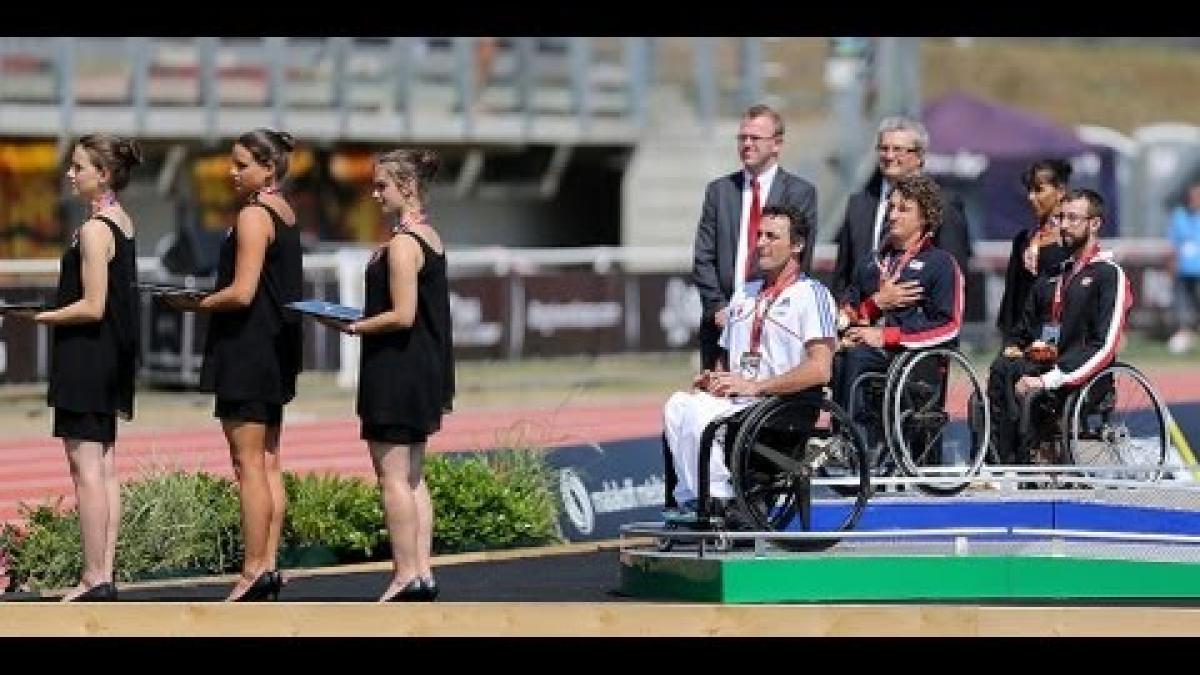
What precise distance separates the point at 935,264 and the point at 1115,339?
0.86m

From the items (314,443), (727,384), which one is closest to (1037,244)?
(727,384)

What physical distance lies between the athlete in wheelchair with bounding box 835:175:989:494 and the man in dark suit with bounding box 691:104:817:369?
50cm

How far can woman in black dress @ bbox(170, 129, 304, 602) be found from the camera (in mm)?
11188

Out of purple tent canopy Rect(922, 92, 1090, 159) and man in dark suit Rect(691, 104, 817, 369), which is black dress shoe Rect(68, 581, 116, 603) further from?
purple tent canopy Rect(922, 92, 1090, 159)

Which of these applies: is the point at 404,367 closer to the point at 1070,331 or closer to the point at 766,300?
the point at 766,300

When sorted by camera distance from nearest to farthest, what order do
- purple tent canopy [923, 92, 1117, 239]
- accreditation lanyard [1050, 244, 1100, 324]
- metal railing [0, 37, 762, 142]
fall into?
accreditation lanyard [1050, 244, 1100, 324] < metal railing [0, 37, 762, 142] < purple tent canopy [923, 92, 1117, 239]

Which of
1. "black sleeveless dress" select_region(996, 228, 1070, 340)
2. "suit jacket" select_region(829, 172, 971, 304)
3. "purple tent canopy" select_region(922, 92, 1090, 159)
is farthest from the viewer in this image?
"purple tent canopy" select_region(922, 92, 1090, 159)

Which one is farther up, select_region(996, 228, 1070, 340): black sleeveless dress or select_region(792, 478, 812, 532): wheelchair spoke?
select_region(996, 228, 1070, 340): black sleeveless dress

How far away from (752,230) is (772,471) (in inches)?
97.9

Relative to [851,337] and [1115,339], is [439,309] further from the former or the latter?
[1115,339]

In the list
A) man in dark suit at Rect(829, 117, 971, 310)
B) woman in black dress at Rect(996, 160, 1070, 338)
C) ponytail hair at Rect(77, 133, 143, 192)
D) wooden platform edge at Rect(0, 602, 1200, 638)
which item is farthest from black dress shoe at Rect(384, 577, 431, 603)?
woman in black dress at Rect(996, 160, 1070, 338)

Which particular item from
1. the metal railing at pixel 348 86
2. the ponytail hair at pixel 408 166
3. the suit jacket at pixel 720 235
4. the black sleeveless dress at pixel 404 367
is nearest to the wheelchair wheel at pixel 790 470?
the black sleeveless dress at pixel 404 367

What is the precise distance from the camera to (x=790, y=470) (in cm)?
1123

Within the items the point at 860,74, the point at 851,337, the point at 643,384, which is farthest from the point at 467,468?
the point at 860,74
